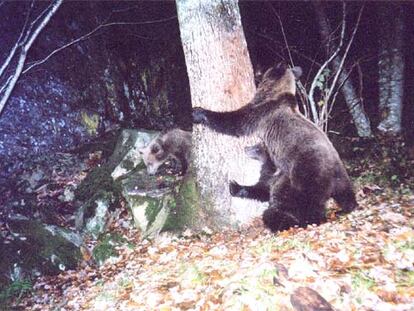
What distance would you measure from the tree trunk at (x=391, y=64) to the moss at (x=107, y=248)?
22.0ft

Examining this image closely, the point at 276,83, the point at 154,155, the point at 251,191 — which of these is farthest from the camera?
the point at 154,155

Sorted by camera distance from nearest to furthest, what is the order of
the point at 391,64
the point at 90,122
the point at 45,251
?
the point at 45,251 → the point at 391,64 → the point at 90,122

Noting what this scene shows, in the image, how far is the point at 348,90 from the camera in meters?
10.2

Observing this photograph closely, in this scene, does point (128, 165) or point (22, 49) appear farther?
point (128, 165)

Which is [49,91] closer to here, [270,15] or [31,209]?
[31,209]

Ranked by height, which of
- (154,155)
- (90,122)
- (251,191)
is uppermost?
(90,122)

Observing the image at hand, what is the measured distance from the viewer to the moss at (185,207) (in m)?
6.14

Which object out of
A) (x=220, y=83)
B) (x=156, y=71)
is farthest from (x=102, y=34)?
(x=220, y=83)

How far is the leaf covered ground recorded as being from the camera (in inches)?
130

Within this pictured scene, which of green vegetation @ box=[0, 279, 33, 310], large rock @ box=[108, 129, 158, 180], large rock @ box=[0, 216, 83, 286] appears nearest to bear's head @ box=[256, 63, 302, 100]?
large rock @ box=[108, 129, 158, 180]

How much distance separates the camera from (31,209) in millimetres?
8938

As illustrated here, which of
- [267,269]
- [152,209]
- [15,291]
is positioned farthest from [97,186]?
[267,269]

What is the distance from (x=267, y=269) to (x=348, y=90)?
7.87m

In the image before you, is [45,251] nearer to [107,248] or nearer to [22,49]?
[107,248]
